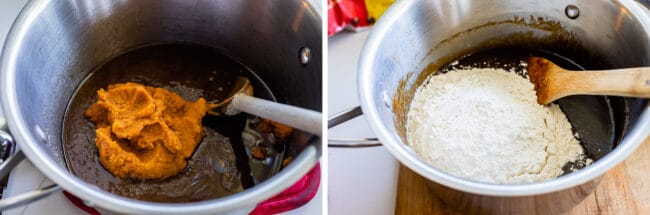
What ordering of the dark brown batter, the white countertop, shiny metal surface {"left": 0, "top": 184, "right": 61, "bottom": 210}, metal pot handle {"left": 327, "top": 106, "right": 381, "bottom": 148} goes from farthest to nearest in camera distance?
1. the white countertop
2. the dark brown batter
3. metal pot handle {"left": 327, "top": 106, "right": 381, "bottom": 148}
4. shiny metal surface {"left": 0, "top": 184, "right": 61, "bottom": 210}

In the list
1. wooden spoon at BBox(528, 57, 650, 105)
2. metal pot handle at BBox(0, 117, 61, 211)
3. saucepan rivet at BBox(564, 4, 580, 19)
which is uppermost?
metal pot handle at BBox(0, 117, 61, 211)

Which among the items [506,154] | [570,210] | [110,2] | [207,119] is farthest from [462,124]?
[110,2]

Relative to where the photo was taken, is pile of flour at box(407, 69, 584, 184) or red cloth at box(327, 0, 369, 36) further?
red cloth at box(327, 0, 369, 36)

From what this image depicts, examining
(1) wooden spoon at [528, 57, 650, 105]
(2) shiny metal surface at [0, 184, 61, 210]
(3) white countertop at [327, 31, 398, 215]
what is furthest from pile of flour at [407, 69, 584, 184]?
(2) shiny metal surface at [0, 184, 61, 210]

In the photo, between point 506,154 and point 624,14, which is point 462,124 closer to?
point 506,154

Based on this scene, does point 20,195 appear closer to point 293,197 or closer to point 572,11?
point 293,197

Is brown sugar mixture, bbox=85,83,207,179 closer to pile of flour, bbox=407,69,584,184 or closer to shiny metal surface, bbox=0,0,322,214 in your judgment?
shiny metal surface, bbox=0,0,322,214

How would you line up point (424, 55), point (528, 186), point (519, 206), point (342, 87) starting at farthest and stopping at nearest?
→ 1. point (342, 87)
2. point (424, 55)
3. point (519, 206)
4. point (528, 186)
